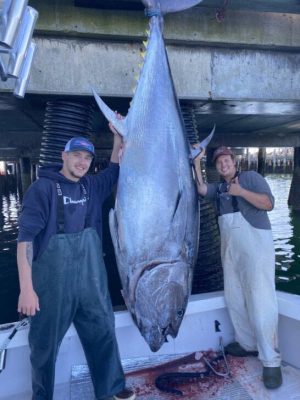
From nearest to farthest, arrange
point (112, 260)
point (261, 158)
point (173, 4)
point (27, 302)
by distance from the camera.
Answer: point (27, 302) → point (173, 4) → point (112, 260) → point (261, 158)

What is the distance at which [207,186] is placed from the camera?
122 inches

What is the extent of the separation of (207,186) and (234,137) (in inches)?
335

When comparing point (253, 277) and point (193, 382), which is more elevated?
point (253, 277)

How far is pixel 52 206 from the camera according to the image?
236 cm

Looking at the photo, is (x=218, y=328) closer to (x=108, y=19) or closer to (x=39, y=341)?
(x=39, y=341)

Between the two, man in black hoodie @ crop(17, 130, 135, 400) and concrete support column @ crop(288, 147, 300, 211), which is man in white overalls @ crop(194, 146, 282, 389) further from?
concrete support column @ crop(288, 147, 300, 211)

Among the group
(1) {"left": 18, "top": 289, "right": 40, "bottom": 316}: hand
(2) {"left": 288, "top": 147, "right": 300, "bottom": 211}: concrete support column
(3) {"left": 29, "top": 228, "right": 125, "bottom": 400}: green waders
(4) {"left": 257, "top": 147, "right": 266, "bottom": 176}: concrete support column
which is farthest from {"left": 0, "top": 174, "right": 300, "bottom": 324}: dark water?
(4) {"left": 257, "top": 147, "right": 266, "bottom": 176}: concrete support column

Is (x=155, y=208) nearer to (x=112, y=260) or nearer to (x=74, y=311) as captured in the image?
(x=74, y=311)

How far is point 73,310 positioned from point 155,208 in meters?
0.91

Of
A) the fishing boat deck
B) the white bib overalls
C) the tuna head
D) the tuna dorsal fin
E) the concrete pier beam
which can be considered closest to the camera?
the tuna head

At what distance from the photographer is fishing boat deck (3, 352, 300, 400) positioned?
8.58ft

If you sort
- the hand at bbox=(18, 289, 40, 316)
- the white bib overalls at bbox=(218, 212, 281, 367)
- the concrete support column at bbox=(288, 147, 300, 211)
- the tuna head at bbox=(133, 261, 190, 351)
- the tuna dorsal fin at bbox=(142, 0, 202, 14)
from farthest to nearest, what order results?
the concrete support column at bbox=(288, 147, 300, 211) < the tuna dorsal fin at bbox=(142, 0, 202, 14) < the white bib overalls at bbox=(218, 212, 281, 367) < the tuna head at bbox=(133, 261, 190, 351) < the hand at bbox=(18, 289, 40, 316)

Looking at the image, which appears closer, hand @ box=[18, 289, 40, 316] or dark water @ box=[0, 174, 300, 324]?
hand @ box=[18, 289, 40, 316]

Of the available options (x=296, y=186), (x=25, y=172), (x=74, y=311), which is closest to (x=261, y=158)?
(x=296, y=186)
